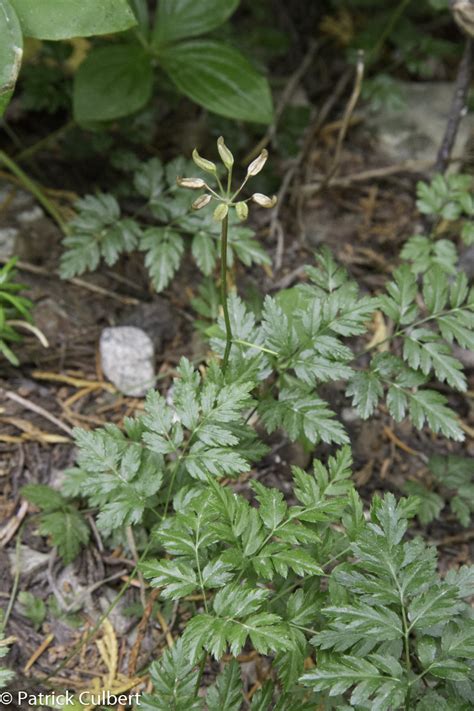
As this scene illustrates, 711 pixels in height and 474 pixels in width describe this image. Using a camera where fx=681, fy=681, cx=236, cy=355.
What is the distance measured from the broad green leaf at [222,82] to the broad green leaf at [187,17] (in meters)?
0.07

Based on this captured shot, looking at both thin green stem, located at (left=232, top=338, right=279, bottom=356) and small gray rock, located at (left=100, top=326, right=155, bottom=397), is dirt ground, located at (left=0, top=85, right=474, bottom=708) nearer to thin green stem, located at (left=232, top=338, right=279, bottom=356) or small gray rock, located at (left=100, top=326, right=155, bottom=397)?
small gray rock, located at (left=100, top=326, right=155, bottom=397)

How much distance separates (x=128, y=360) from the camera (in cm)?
257

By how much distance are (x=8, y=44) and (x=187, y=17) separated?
0.99m

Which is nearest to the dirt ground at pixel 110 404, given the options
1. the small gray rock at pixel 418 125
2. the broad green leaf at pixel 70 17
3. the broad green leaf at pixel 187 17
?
the small gray rock at pixel 418 125

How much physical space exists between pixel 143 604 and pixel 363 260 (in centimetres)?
178

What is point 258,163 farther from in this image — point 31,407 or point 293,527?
point 31,407

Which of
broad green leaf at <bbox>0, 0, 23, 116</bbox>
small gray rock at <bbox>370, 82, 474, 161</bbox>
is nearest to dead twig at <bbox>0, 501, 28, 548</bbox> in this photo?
broad green leaf at <bbox>0, 0, 23, 116</bbox>

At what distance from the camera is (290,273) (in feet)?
9.82

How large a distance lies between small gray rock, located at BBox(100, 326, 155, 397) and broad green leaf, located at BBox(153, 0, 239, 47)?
119cm

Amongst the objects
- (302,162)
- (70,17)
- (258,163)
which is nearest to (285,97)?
(302,162)

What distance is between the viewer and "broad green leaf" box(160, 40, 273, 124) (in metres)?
2.58

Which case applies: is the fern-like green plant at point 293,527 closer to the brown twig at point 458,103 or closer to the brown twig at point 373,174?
the brown twig at point 458,103

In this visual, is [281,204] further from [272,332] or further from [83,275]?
[272,332]

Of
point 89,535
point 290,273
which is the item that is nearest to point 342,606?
point 89,535
